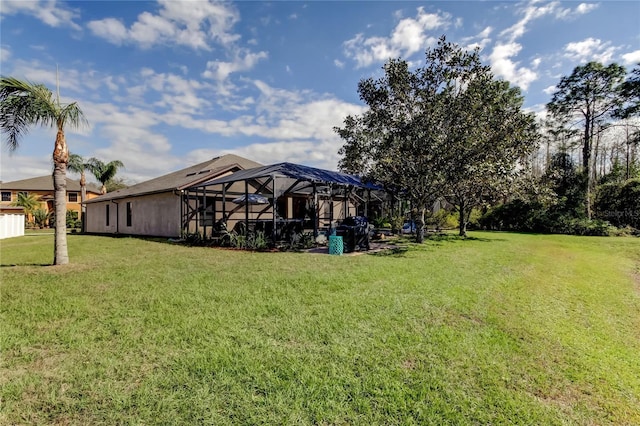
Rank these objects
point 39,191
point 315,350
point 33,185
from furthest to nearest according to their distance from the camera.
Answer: point 33,185 → point 39,191 → point 315,350

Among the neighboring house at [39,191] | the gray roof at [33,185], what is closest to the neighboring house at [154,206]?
the neighboring house at [39,191]

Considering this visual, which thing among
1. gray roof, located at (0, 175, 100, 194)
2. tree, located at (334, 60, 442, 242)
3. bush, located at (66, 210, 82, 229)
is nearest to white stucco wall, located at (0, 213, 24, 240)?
bush, located at (66, 210, 82, 229)

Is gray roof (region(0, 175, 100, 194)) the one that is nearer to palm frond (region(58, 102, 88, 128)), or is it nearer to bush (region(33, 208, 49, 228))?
bush (region(33, 208, 49, 228))

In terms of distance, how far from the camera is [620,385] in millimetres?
2975

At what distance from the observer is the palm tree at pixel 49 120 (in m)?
7.70

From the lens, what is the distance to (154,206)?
18.4m

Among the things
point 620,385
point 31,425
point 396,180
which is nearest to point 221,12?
point 396,180

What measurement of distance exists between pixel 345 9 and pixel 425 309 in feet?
35.6

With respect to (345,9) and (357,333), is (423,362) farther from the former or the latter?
(345,9)

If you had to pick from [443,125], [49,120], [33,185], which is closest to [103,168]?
[33,185]

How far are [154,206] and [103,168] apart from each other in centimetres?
1718

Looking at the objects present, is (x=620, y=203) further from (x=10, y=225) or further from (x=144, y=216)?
(x=10, y=225)

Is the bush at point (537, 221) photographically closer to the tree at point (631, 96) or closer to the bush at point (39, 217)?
the tree at point (631, 96)

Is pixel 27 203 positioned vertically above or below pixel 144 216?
above
